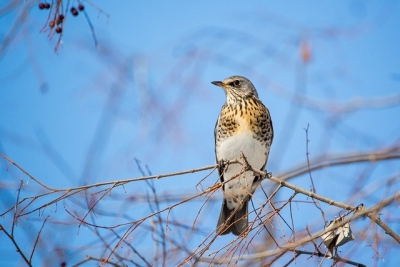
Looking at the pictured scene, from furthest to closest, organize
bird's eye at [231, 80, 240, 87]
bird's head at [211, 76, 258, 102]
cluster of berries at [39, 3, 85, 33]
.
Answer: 1. bird's eye at [231, 80, 240, 87]
2. bird's head at [211, 76, 258, 102]
3. cluster of berries at [39, 3, 85, 33]

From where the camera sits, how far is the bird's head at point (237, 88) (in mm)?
7184

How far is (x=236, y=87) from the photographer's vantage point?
23.9 feet

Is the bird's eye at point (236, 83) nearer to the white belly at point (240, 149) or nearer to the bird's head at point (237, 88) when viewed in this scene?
the bird's head at point (237, 88)

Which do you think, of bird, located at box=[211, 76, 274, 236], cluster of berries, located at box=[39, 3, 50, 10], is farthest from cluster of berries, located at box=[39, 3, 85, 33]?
bird, located at box=[211, 76, 274, 236]

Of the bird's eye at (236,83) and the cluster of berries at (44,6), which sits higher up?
the bird's eye at (236,83)

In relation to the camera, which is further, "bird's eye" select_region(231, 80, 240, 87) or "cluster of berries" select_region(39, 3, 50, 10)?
"bird's eye" select_region(231, 80, 240, 87)

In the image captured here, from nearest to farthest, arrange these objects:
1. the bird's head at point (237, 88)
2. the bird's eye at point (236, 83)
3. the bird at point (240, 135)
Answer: the bird at point (240, 135), the bird's head at point (237, 88), the bird's eye at point (236, 83)

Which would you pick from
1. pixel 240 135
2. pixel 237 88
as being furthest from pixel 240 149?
pixel 237 88

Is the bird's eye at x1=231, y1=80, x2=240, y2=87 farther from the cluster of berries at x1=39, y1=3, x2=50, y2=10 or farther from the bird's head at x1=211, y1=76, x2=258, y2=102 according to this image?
the cluster of berries at x1=39, y1=3, x2=50, y2=10

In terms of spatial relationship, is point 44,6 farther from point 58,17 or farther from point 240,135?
point 240,135

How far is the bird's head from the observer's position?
283 inches

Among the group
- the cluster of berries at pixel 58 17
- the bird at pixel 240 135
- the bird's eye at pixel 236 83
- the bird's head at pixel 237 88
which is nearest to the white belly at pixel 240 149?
the bird at pixel 240 135

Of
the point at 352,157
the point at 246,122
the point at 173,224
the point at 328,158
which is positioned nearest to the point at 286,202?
the point at 173,224

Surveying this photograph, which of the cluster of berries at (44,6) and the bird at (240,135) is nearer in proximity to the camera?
the cluster of berries at (44,6)
